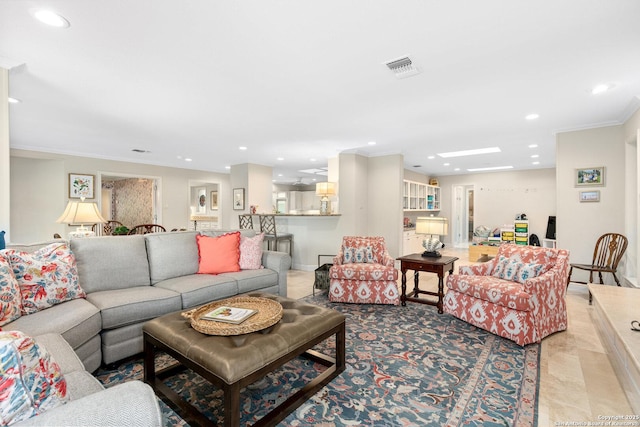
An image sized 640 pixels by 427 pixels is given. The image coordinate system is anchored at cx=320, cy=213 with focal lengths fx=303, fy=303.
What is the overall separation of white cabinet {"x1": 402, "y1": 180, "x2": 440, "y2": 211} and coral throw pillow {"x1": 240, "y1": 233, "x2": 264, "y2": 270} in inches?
176

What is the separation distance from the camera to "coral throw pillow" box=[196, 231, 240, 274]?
324cm

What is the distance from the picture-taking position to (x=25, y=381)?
2.53 ft

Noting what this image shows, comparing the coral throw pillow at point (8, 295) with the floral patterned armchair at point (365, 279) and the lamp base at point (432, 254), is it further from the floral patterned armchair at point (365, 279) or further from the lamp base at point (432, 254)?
the lamp base at point (432, 254)

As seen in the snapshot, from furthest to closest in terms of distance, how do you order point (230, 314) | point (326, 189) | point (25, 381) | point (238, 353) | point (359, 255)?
point (326, 189) < point (359, 255) < point (230, 314) < point (238, 353) < point (25, 381)

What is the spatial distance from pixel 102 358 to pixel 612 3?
3.93 metres

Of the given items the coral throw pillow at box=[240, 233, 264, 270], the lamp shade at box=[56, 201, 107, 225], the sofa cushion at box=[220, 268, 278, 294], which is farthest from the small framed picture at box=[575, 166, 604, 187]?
the lamp shade at box=[56, 201, 107, 225]

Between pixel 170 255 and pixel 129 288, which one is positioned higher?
pixel 170 255

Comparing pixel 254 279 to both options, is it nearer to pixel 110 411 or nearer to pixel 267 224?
pixel 110 411

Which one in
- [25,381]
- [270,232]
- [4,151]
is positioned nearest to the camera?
[25,381]

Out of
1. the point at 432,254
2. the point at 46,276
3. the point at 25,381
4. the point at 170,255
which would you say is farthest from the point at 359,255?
the point at 25,381

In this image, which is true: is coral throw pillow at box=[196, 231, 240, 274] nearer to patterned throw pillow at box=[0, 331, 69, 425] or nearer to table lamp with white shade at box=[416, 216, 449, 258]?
table lamp with white shade at box=[416, 216, 449, 258]

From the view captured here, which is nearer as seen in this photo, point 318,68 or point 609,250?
point 318,68

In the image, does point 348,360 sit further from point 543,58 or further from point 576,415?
point 543,58

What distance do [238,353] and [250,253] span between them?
2.01 m
